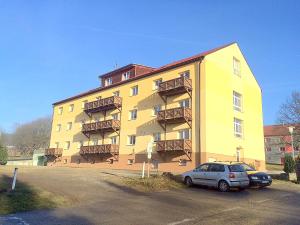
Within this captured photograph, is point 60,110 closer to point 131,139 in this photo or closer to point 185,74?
point 131,139

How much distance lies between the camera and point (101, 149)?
3875cm

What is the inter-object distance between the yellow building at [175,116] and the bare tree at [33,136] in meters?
38.9

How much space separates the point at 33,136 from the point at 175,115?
62340 mm

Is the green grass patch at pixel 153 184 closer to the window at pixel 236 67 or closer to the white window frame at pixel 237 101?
the white window frame at pixel 237 101

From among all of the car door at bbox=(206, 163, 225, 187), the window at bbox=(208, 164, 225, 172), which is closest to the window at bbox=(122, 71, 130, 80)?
the window at bbox=(208, 164, 225, 172)

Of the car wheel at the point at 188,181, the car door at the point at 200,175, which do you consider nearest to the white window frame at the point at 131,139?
the car wheel at the point at 188,181

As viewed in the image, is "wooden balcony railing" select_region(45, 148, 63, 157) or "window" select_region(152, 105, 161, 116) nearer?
"window" select_region(152, 105, 161, 116)

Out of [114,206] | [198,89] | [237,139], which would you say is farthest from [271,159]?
[114,206]

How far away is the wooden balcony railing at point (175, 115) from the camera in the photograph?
30047mm

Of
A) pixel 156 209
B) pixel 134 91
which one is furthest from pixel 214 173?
pixel 134 91

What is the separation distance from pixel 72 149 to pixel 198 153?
2253cm

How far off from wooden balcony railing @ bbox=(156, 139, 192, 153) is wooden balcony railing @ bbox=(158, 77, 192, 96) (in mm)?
4916

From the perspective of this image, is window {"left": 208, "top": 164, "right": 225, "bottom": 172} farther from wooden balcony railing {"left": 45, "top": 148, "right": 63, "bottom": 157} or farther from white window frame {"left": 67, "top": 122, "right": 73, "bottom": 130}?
wooden balcony railing {"left": 45, "top": 148, "right": 63, "bottom": 157}

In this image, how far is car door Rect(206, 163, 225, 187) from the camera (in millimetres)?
18108
